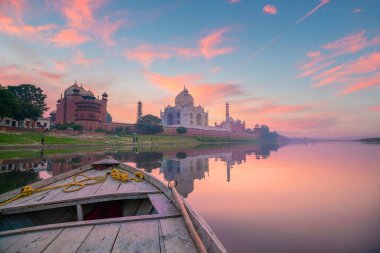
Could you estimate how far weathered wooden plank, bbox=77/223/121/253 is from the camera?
2.21 m

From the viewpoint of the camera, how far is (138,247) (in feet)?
7.24

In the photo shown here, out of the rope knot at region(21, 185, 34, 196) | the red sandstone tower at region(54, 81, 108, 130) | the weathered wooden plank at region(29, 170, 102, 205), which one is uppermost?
the red sandstone tower at region(54, 81, 108, 130)

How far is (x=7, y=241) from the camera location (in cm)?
Result: 241

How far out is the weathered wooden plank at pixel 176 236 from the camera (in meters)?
2.15

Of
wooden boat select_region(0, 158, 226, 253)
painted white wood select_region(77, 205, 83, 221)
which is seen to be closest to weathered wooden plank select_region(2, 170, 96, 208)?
wooden boat select_region(0, 158, 226, 253)

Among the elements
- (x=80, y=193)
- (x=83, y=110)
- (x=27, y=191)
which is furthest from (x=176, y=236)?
(x=83, y=110)

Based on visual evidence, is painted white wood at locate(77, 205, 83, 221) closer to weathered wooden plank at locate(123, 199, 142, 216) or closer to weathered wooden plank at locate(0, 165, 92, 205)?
weathered wooden plank at locate(123, 199, 142, 216)

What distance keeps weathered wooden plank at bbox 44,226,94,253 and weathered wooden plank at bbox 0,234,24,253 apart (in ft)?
1.45

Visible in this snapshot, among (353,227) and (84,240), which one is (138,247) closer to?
(84,240)

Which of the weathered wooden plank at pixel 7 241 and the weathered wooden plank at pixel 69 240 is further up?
the weathered wooden plank at pixel 69 240

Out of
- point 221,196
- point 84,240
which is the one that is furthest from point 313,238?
point 84,240

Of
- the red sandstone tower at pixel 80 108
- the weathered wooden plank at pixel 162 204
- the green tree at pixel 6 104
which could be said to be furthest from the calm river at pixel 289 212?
the red sandstone tower at pixel 80 108

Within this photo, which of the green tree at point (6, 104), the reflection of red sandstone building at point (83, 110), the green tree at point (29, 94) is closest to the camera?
the green tree at point (6, 104)

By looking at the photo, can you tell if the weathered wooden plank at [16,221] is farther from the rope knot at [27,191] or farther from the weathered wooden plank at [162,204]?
the weathered wooden plank at [162,204]
